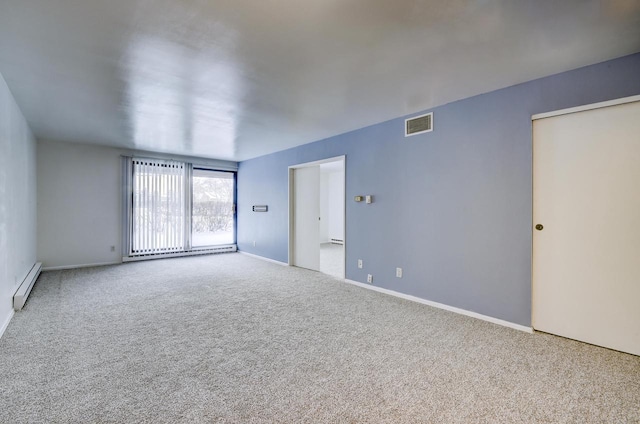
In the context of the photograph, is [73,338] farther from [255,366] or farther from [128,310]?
[255,366]

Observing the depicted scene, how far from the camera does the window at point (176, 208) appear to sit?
Answer: 6.72m

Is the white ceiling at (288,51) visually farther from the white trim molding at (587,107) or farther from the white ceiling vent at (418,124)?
the white trim molding at (587,107)

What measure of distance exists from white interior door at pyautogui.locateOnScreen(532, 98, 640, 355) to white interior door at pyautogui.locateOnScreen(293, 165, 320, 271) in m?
3.68

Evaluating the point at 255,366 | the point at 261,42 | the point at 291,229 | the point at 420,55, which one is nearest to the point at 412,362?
the point at 255,366

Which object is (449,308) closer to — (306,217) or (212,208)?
(306,217)

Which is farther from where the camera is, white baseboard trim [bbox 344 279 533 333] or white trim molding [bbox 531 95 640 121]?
white baseboard trim [bbox 344 279 533 333]

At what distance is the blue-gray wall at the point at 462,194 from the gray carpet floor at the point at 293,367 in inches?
17.6

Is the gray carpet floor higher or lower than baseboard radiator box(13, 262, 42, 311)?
lower

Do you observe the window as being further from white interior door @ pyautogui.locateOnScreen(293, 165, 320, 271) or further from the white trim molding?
the white trim molding

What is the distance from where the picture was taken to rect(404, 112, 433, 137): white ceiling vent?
383 centimetres

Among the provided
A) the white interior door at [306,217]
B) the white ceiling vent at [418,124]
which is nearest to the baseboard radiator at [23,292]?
the white interior door at [306,217]

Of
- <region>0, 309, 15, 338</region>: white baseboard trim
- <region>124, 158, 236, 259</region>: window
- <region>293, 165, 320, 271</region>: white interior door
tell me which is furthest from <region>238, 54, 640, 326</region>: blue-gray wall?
<region>124, 158, 236, 259</region>: window

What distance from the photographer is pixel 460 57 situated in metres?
2.55

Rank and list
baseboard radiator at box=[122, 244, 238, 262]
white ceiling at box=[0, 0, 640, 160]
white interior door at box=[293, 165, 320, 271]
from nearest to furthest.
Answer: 1. white ceiling at box=[0, 0, 640, 160]
2. white interior door at box=[293, 165, 320, 271]
3. baseboard radiator at box=[122, 244, 238, 262]
